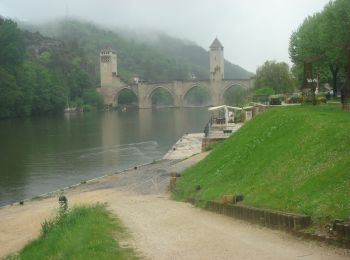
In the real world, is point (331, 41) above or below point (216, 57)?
below

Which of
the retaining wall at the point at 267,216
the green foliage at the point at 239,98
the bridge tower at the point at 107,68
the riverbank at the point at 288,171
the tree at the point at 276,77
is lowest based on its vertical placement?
the retaining wall at the point at 267,216

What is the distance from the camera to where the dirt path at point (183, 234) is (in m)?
7.98

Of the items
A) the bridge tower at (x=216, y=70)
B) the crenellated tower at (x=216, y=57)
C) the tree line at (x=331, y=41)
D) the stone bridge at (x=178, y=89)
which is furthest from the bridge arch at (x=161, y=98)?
the tree line at (x=331, y=41)

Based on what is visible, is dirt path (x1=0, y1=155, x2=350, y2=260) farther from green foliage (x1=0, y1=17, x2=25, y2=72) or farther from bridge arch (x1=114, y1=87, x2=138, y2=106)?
bridge arch (x1=114, y1=87, x2=138, y2=106)

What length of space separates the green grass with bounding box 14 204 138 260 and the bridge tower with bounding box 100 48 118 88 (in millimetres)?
127154

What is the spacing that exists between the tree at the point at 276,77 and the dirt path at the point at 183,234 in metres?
41.9

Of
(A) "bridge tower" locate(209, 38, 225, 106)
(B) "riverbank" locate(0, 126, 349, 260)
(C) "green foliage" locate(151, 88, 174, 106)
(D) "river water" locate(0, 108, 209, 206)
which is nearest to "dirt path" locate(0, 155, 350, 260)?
(B) "riverbank" locate(0, 126, 349, 260)

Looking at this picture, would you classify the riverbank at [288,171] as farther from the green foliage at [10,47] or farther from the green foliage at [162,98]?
the green foliage at [162,98]

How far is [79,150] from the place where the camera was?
41469 millimetres

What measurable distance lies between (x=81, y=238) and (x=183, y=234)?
1.75 meters

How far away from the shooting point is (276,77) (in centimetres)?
6009

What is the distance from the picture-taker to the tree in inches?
2327

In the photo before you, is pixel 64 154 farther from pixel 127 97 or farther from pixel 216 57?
pixel 127 97

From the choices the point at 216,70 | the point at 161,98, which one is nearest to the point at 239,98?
the point at 216,70
